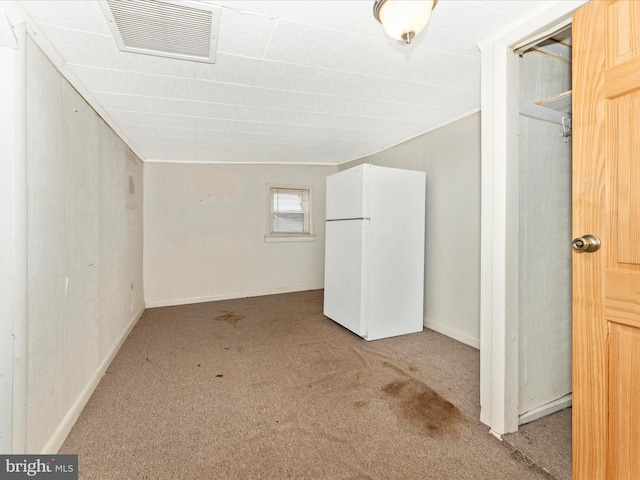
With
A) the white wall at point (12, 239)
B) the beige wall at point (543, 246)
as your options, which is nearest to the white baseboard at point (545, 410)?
the beige wall at point (543, 246)

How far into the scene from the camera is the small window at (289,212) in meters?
4.82

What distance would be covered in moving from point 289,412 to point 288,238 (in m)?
3.28

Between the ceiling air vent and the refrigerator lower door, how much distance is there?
1.91 metres

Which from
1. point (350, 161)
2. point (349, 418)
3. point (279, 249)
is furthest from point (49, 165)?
point (350, 161)

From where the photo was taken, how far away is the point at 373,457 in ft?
4.78

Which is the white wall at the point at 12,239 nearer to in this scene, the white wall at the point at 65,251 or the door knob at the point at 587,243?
the white wall at the point at 65,251

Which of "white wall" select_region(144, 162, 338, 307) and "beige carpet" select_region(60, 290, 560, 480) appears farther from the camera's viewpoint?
"white wall" select_region(144, 162, 338, 307)

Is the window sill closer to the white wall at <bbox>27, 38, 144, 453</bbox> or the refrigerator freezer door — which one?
the refrigerator freezer door

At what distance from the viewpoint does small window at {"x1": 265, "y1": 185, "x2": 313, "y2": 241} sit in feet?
15.8

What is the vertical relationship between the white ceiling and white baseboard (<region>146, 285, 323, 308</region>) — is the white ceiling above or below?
above

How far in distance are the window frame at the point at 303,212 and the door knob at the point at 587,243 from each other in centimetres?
401

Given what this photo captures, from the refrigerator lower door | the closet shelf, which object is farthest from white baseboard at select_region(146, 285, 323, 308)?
the closet shelf

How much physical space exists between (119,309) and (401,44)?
313 cm

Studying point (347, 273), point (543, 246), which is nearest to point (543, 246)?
point (543, 246)
